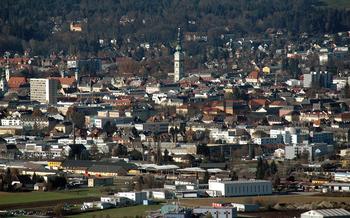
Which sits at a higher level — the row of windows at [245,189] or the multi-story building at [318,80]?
the multi-story building at [318,80]

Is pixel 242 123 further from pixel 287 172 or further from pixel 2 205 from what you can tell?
pixel 2 205

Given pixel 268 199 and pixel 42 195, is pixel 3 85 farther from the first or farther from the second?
pixel 268 199

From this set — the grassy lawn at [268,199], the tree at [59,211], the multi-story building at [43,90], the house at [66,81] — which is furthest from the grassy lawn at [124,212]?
the house at [66,81]

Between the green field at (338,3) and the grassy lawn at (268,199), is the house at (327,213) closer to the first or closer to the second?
the grassy lawn at (268,199)

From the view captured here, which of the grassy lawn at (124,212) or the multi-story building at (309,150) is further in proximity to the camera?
the multi-story building at (309,150)

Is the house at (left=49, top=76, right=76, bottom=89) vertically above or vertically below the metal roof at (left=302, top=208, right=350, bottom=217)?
above

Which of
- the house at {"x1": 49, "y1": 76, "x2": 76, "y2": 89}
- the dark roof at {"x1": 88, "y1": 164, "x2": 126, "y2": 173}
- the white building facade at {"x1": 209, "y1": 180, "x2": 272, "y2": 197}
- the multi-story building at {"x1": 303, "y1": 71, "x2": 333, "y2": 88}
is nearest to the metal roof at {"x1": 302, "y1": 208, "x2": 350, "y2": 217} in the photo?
the white building facade at {"x1": 209, "y1": 180, "x2": 272, "y2": 197}

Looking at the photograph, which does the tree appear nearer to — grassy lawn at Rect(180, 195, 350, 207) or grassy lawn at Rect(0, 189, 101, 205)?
grassy lawn at Rect(0, 189, 101, 205)
